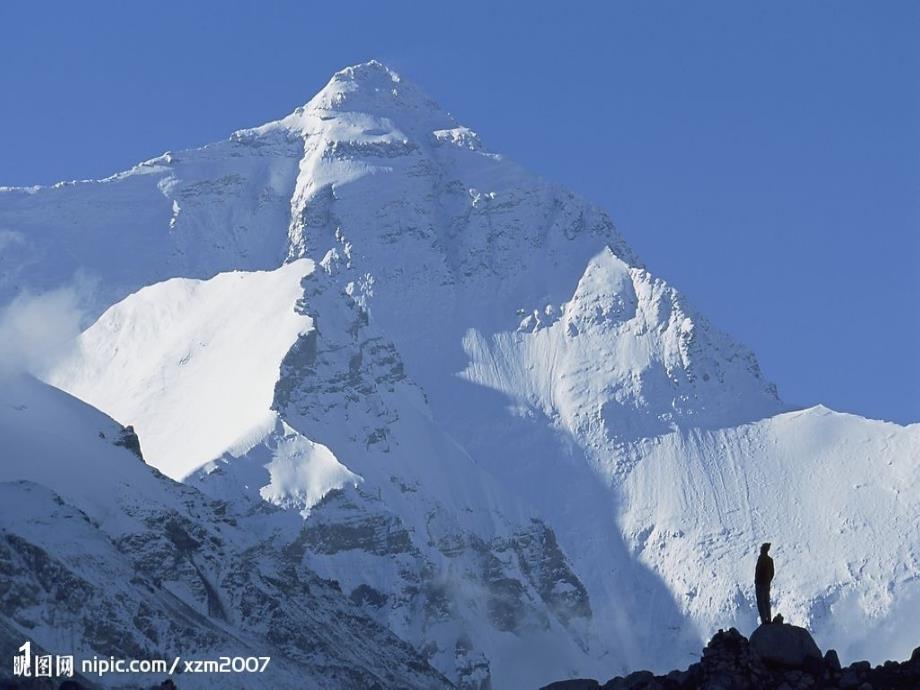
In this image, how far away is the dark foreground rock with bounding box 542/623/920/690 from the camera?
3465 inches

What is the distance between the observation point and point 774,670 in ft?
295

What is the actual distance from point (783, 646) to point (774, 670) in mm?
926

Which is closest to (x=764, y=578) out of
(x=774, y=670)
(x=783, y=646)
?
(x=783, y=646)

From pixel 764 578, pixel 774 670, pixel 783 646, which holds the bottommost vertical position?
pixel 774 670

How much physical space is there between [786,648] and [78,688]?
28.1 metres

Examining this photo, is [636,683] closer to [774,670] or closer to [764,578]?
[774,670]

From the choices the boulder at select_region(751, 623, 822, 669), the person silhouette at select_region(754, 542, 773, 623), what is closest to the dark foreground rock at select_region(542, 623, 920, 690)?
the boulder at select_region(751, 623, 822, 669)

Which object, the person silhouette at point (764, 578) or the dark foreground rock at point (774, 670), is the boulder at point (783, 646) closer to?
the dark foreground rock at point (774, 670)

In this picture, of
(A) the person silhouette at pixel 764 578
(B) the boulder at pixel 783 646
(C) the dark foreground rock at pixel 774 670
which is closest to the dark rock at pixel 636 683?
(C) the dark foreground rock at pixel 774 670

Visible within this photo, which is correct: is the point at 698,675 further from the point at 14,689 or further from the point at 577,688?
the point at 14,689

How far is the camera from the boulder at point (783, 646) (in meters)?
89.9

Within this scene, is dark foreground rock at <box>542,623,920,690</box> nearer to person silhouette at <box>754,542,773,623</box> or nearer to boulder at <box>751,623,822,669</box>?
boulder at <box>751,623,822,669</box>

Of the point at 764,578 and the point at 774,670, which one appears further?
the point at 764,578

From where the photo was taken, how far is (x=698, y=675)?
3516 inches
